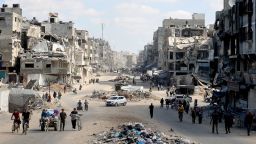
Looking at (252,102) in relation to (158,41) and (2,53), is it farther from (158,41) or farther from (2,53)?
(158,41)

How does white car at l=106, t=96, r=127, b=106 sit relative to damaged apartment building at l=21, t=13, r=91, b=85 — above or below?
below

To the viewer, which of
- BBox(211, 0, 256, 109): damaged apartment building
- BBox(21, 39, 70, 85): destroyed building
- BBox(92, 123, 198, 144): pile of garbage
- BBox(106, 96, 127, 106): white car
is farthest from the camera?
BBox(21, 39, 70, 85): destroyed building

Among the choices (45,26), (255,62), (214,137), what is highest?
(45,26)

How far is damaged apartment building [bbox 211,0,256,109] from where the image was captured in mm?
47844

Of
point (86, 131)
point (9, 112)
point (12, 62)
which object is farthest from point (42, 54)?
point (86, 131)

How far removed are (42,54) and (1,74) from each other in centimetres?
863

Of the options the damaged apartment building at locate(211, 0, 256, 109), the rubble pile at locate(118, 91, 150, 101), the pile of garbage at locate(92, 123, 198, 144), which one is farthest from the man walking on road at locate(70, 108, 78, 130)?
the rubble pile at locate(118, 91, 150, 101)

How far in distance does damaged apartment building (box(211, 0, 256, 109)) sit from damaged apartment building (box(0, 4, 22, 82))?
127ft

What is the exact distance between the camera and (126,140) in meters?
27.0

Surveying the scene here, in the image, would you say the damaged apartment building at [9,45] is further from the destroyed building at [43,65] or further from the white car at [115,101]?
the white car at [115,101]

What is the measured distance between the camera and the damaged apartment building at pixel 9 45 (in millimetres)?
90562

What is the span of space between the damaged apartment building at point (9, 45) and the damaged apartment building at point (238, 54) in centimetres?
→ 3883

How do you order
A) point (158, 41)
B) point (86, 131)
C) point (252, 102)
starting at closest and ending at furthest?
point (86, 131) → point (252, 102) → point (158, 41)

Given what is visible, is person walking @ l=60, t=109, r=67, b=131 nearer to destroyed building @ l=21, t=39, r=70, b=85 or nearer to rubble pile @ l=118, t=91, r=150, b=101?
rubble pile @ l=118, t=91, r=150, b=101
